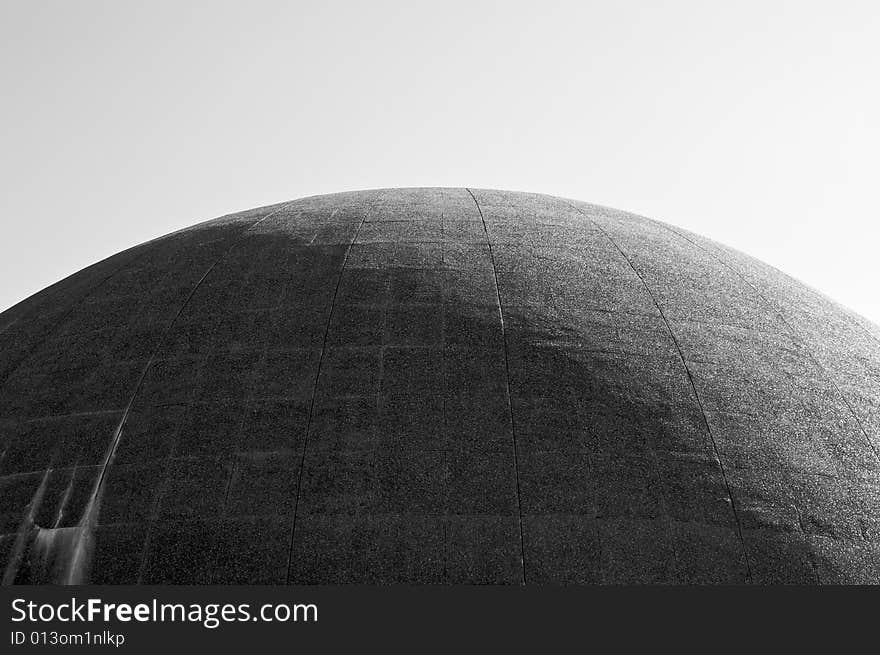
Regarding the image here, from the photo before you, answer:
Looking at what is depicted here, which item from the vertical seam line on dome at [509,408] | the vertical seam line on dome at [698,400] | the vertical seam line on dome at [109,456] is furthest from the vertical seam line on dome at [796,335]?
the vertical seam line on dome at [109,456]

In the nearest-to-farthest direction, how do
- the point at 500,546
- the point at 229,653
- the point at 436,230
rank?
the point at 229,653
the point at 500,546
the point at 436,230

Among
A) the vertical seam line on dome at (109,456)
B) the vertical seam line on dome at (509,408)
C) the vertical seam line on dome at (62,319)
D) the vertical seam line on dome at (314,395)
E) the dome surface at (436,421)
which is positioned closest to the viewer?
the vertical seam line on dome at (509,408)

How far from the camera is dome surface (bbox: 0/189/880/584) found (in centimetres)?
1415

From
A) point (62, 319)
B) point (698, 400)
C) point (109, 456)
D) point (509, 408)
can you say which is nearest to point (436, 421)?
point (509, 408)

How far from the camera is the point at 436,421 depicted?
15.3m

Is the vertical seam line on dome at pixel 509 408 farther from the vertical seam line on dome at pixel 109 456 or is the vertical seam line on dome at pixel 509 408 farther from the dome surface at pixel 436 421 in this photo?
the vertical seam line on dome at pixel 109 456

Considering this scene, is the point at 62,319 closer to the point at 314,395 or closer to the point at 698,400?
the point at 314,395

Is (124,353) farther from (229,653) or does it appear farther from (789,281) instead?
(789,281)

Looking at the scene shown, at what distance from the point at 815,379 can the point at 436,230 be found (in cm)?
816

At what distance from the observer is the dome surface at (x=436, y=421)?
46.4ft

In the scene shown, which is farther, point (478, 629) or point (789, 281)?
point (789, 281)

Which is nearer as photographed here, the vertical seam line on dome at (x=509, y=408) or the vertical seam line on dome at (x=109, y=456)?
the vertical seam line on dome at (x=509, y=408)

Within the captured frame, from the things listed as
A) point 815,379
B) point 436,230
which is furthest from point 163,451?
point 815,379

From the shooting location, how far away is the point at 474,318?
1716 centimetres
